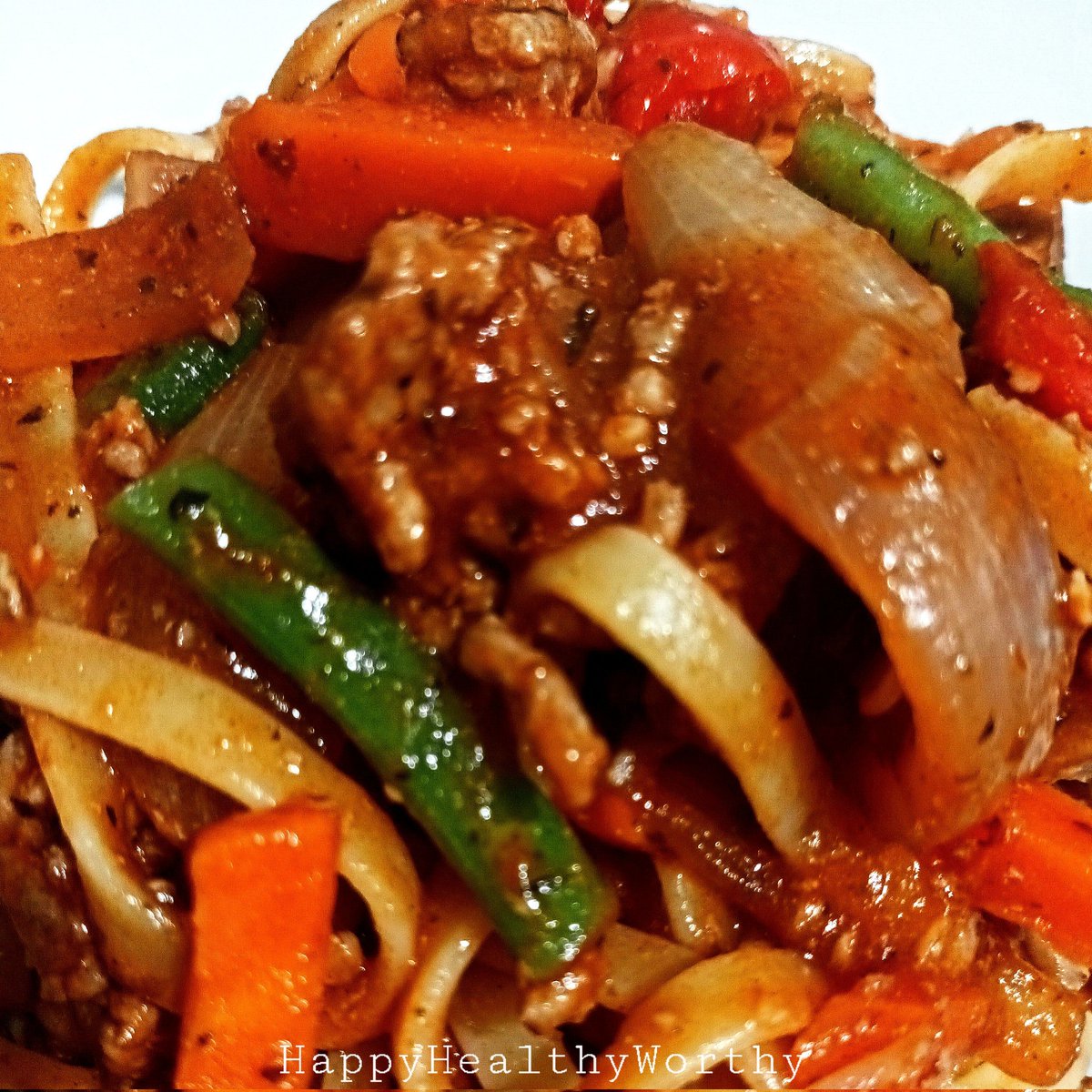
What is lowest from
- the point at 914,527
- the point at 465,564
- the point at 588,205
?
the point at 465,564

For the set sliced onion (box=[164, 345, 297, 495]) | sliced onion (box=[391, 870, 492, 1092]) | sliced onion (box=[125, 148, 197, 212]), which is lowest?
sliced onion (box=[391, 870, 492, 1092])

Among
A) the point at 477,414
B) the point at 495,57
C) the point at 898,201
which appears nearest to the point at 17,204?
the point at 495,57

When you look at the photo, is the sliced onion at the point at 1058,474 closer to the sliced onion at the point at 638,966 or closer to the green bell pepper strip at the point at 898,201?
the green bell pepper strip at the point at 898,201

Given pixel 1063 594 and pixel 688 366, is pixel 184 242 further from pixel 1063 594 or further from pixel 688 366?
pixel 1063 594

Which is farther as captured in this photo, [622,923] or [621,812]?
[622,923]

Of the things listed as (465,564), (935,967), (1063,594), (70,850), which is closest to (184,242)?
(465,564)

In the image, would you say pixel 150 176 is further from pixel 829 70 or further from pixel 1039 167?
pixel 1039 167

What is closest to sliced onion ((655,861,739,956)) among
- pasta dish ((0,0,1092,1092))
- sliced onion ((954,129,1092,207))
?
pasta dish ((0,0,1092,1092))

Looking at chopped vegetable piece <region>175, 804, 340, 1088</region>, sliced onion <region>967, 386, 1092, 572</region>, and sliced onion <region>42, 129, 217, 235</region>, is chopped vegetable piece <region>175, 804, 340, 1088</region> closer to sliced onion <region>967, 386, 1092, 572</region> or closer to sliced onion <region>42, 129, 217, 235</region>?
sliced onion <region>967, 386, 1092, 572</region>
